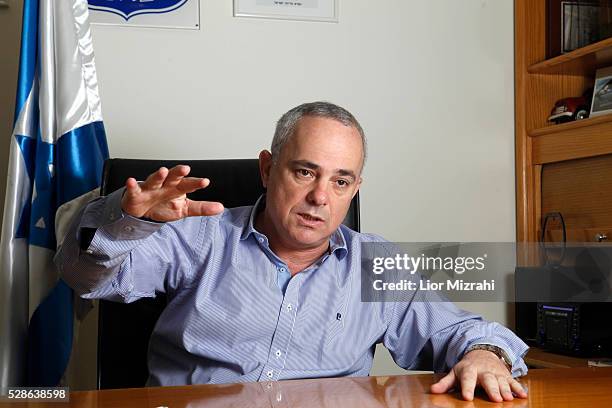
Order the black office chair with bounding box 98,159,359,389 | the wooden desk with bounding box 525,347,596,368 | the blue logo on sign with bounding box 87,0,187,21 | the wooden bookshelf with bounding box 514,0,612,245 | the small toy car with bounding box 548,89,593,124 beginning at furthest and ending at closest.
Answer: the wooden bookshelf with bounding box 514,0,612,245, the small toy car with bounding box 548,89,593,124, the blue logo on sign with bounding box 87,0,187,21, the wooden desk with bounding box 525,347,596,368, the black office chair with bounding box 98,159,359,389

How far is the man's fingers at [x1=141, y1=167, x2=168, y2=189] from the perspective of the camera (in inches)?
51.3

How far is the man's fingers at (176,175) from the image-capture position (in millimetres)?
1282

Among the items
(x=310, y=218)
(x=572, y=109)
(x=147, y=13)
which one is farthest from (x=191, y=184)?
(x=572, y=109)

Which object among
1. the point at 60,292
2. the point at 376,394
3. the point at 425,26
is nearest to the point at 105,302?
the point at 60,292

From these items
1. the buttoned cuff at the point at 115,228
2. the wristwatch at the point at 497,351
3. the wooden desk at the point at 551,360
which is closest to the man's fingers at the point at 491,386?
the wristwatch at the point at 497,351

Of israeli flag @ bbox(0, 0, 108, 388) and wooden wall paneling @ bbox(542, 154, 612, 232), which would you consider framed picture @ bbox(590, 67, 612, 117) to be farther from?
israeli flag @ bbox(0, 0, 108, 388)

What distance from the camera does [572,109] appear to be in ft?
10.1

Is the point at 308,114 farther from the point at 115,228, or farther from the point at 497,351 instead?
the point at 497,351

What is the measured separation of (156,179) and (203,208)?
Result: 96 mm

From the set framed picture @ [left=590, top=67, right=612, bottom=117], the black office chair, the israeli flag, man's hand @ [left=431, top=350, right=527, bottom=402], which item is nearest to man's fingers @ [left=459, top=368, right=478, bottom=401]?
man's hand @ [left=431, top=350, right=527, bottom=402]

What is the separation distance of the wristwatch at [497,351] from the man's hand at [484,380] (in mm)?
39

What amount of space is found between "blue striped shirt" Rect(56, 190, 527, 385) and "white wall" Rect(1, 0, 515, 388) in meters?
1.05

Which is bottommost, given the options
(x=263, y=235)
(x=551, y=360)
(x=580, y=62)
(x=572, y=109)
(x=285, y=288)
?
(x=551, y=360)

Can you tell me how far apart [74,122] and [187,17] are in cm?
69
